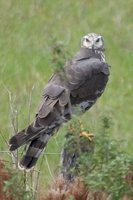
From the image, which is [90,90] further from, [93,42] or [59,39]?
[59,39]

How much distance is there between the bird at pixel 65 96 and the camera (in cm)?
650

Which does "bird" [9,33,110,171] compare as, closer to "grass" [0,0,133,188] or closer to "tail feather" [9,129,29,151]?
"tail feather" [9,129,29,151]

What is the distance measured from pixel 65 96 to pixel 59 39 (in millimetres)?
5660

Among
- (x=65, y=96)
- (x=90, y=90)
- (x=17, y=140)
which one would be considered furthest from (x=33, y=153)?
(x=90, y=90)

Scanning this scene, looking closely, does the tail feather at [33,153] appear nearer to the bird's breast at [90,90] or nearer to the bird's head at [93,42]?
the bird's breast at [90,90]

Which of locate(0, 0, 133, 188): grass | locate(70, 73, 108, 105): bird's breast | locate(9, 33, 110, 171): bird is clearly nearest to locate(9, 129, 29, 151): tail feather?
locate(9, 33, 110, 171): bird

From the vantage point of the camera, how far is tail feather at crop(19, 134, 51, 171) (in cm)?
630

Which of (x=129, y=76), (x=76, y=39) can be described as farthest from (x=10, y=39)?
(x=129, y=76)

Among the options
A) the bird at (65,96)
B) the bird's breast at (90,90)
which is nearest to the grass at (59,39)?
the bird at (65,96)

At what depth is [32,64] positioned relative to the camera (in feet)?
42.6

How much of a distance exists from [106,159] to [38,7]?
10383 millimetres

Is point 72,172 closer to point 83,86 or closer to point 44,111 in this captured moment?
point 44,111

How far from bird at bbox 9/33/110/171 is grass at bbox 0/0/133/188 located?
182cm

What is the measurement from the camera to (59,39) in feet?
43.0
